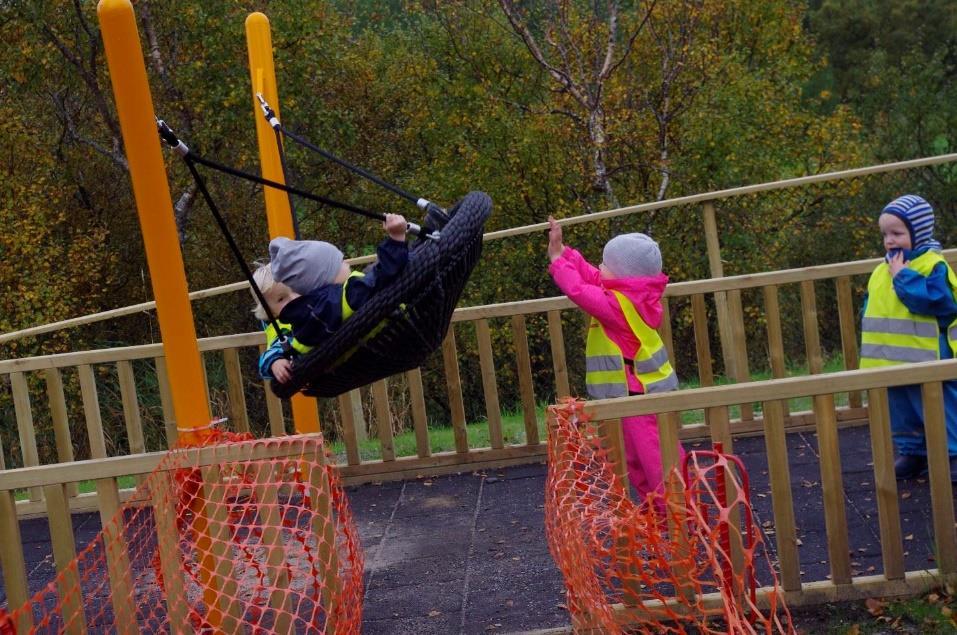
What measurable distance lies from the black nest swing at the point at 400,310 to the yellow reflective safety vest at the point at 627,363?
1.22m

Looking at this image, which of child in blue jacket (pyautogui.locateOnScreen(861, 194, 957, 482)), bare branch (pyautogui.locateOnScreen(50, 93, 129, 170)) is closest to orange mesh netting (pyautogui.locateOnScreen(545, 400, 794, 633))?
child in blue jacket (pyautogui.locateOnScreen(861, 194, 957, 482))

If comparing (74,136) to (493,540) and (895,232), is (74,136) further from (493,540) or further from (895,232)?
(895,232)

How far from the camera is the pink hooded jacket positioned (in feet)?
15.5

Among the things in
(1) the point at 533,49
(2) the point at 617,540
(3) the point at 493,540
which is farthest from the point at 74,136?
(2) the point at 617,540

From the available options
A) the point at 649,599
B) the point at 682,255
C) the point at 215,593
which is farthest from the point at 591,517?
the point at 682,255

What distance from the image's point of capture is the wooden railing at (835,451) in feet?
11.8

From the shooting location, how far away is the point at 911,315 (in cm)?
509

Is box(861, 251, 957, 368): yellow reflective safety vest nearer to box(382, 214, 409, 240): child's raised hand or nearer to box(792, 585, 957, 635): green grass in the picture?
box(792, 585, 957, 635): green grass

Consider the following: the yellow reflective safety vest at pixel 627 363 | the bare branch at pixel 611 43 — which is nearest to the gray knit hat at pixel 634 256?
the yellow reflective safety vest at pixel 627 363

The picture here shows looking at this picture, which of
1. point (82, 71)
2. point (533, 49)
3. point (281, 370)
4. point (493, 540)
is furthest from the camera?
point (82, 71)

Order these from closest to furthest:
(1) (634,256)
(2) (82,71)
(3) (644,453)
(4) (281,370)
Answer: (4) (281,370), (3) (644,453), (1) (634,256), (2) (82,71)

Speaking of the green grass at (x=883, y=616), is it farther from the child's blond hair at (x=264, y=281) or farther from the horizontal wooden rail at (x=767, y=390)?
the child's blond hair at (x=264, y=281)

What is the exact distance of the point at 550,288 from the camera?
539 inches

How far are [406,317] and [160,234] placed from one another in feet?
2.98
